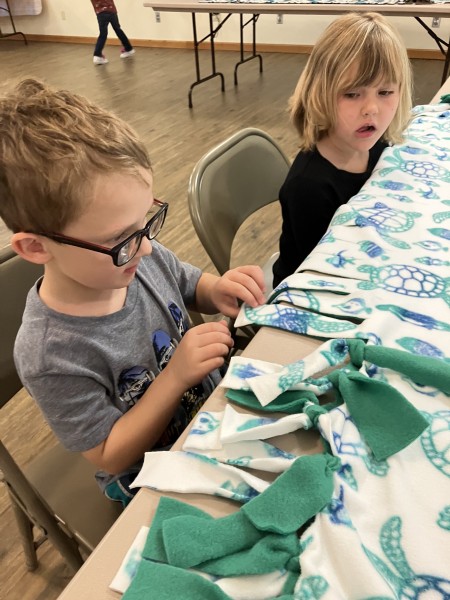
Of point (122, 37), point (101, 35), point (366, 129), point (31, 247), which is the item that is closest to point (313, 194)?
point (366, 129)

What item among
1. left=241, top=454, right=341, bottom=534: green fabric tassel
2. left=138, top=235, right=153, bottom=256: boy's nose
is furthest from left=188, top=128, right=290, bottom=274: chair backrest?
left=241, top=454, right=341, bottom=534: green fabric tassel

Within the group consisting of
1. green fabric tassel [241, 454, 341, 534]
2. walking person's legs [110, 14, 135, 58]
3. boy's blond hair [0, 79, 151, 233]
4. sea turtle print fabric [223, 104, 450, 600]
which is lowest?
walking person's legs [110, 14, 135, 58]

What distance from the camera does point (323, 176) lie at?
119cm

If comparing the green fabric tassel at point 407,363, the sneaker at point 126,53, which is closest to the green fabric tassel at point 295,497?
the green fabric tassel at point 407,363

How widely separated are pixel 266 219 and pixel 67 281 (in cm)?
205

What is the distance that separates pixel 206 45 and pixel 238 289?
5874mm

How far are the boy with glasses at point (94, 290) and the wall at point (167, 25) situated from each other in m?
4.99

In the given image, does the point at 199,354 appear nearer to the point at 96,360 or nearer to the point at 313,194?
the point at 96,360

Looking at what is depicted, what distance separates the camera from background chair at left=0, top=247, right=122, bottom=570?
0.82 m

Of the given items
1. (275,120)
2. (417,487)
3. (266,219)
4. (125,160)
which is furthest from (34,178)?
(275,120)

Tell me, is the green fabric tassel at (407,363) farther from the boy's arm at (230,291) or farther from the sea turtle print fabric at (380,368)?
the boy's arm at (230,291)

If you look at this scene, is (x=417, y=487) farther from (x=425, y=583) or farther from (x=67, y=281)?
(x=67, y=281)

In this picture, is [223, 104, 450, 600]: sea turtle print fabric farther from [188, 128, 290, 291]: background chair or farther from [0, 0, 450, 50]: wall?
[0, 0, 450, 50]: wall

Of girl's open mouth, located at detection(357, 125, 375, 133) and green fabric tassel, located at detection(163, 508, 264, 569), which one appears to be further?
girl's open mouth, located at detection(357, 125, 375, 133)
